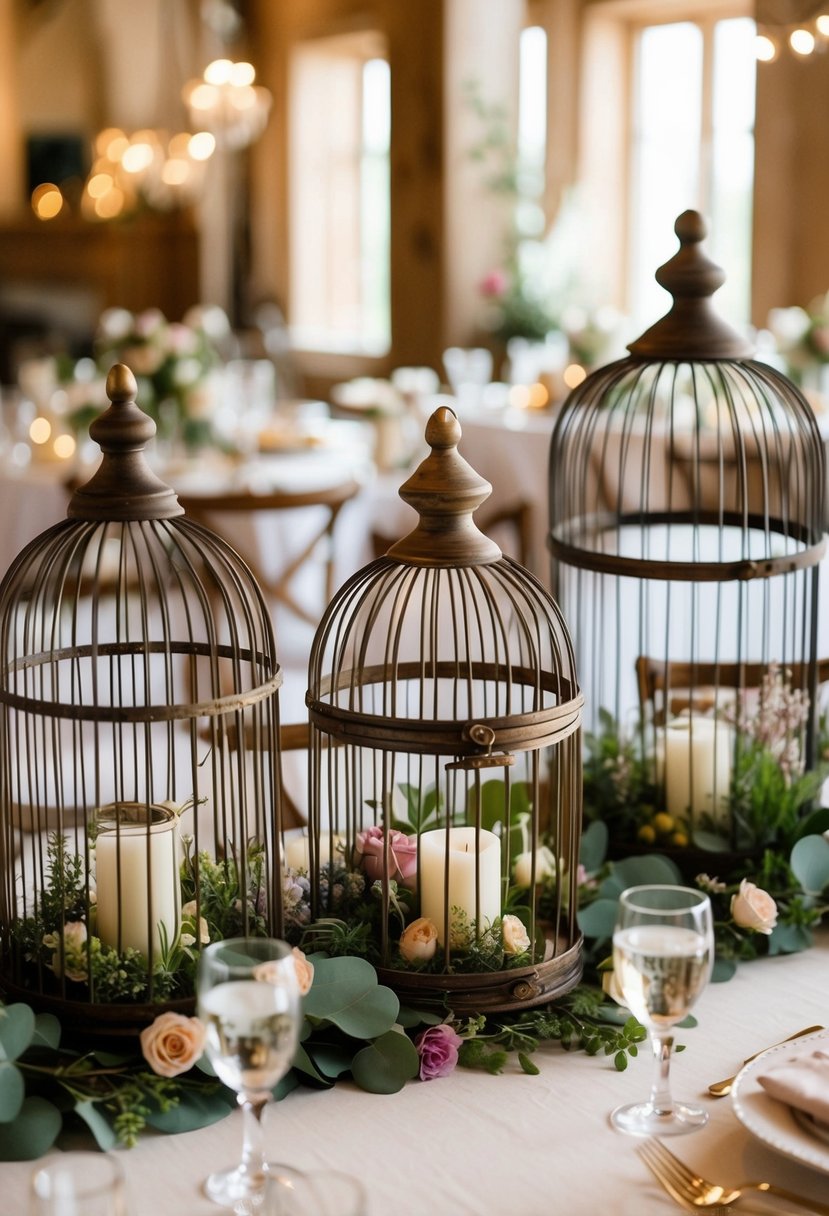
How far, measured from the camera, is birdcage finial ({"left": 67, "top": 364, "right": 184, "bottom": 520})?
118 centimetres

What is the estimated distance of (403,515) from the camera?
3.91 m

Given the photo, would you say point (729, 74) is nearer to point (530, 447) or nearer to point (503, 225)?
point (503, 225)

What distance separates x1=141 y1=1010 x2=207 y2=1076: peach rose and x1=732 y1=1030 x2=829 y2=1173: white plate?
1.35 feet

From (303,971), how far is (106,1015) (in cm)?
17

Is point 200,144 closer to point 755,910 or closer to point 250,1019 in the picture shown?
point 755,910

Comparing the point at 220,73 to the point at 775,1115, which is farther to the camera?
the point at 220,73

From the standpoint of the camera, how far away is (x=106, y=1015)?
3.84 ft

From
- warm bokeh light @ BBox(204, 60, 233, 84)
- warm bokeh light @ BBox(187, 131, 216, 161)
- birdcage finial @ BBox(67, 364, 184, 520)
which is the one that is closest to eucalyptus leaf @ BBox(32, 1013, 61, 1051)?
birdcage finial @ BBox(67, 364, 184, 520)

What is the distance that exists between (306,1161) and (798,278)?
5.52 metres

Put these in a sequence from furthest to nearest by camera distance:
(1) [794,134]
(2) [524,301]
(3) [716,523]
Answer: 1. (2) [524,301]
2. (1) [794,134]
3. (3) [716,523]

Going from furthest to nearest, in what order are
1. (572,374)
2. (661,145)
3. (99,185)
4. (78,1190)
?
1. (661,145)
2. (99,185)
3. (572,374)
4. (78,1190)

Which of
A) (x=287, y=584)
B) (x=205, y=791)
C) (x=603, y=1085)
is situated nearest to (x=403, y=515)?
(x=287, y=584)

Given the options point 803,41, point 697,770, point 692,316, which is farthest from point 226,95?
point 697,770

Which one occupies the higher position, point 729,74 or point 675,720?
point 729,74
